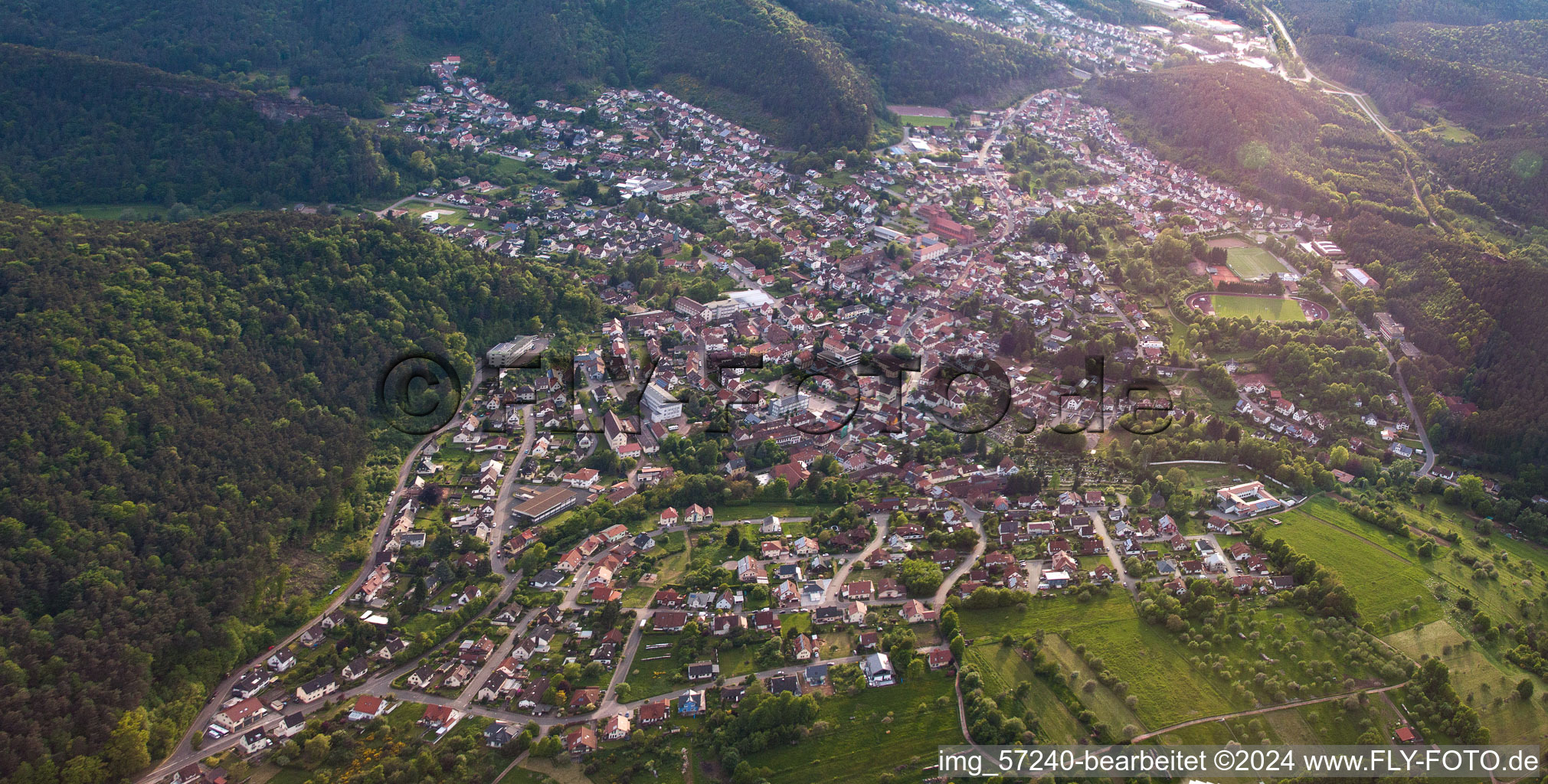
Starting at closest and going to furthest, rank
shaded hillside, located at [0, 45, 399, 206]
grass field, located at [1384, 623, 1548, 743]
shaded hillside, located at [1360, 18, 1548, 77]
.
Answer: grass field, located at [1384, 623, 1548, 743] < shaded hillside, located at [0, 45, 399, 206] < shaded hillside, located at [1360, 18, 1548, 77]

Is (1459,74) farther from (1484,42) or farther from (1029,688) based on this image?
(1029,688)


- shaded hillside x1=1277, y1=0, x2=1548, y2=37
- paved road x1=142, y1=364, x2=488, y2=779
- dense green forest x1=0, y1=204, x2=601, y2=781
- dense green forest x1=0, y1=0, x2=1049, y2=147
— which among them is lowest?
paved road x1=142, y1=364, x2=488, y2=779

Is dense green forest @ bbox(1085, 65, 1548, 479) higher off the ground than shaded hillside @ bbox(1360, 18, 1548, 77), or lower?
lower

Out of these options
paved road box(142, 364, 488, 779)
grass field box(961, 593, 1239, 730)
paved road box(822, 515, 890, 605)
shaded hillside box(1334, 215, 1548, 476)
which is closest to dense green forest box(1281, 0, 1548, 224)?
shaded hillside box(1334, 215, 1548, 476)

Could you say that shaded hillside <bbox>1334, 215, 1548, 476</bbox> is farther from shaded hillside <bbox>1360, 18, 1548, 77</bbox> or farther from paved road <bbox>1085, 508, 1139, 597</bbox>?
shaded hillside <bbox>1360, 18, 1548, 77</bbox>

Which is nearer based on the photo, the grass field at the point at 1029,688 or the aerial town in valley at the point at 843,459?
the grass field at the point at 1029,688

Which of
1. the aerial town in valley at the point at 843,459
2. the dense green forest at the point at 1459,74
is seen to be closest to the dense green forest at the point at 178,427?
the aerial town in valley at the point at 843,459

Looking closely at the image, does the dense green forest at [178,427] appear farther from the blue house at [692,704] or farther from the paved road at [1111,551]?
the paved road at [1111,551]

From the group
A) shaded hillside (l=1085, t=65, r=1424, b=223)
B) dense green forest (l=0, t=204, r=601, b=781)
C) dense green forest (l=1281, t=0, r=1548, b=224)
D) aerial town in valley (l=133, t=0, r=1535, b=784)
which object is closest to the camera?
dense green forest (l=0, t=204, r=601, b=781)
